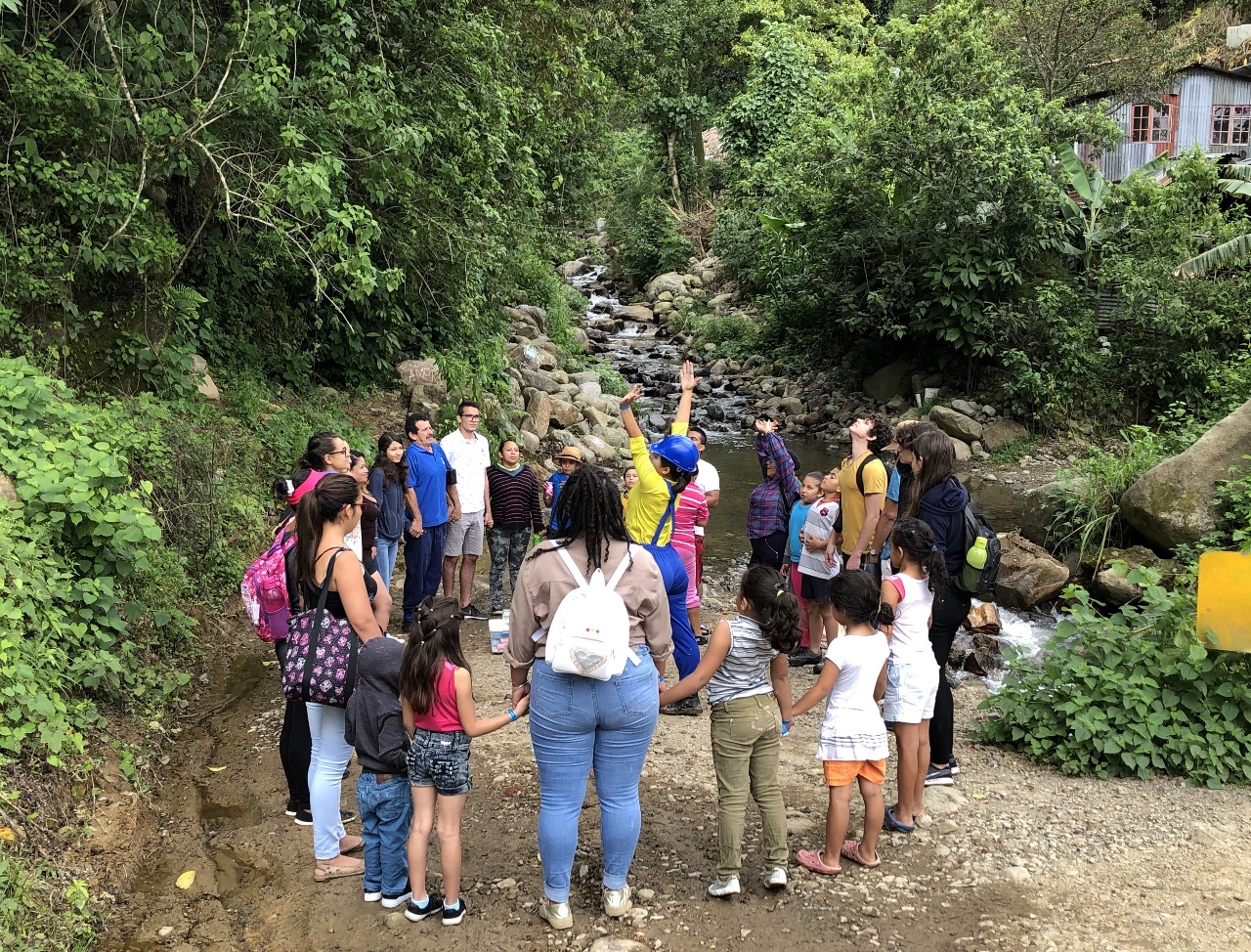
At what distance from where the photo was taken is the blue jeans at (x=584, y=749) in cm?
340

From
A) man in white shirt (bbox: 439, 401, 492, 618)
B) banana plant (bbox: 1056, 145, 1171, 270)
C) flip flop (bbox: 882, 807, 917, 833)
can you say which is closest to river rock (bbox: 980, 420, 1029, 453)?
banana plant (bbox: 1056, 145, 1171, 270)

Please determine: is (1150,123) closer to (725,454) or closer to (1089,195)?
(1089,195)

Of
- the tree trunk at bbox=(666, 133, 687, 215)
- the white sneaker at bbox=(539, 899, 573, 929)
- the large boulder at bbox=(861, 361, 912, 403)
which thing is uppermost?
the tree trunk at bbox=(666, 133, 687, 215)

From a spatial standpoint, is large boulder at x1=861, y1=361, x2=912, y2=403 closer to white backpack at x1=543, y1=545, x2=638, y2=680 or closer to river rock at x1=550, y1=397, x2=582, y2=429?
river rock at x1=550, y1=397, x2=582, y2=429

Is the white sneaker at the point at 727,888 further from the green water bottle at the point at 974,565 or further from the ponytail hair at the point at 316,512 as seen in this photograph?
the ponytail hair at the point at 316,512

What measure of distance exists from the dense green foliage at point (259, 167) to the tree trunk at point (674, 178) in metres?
19.8

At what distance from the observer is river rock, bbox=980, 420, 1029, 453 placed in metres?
17.1

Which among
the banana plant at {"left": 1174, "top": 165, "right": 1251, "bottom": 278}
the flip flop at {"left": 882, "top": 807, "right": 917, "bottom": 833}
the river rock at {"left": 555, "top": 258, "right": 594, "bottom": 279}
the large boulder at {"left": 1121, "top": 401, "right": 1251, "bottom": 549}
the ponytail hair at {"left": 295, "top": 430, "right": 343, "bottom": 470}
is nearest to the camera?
the flip flop at {"left": 882, "top": 807, "right": 917, "bottom": 833}

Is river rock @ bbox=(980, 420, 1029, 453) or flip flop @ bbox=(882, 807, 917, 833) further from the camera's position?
river rock @ bbox=(980, 420, 1029, 453)

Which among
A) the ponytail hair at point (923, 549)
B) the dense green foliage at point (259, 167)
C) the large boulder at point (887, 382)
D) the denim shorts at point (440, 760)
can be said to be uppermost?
the dense green foliage at point (259, 167)

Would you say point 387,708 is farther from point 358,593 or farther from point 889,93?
point 889,93

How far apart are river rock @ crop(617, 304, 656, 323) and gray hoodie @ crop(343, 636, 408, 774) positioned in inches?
977

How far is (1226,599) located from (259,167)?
334 inches

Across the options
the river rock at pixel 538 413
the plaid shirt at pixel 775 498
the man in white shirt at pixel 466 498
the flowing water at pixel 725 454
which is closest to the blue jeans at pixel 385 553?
the man in white shirt at pixel 466 498
